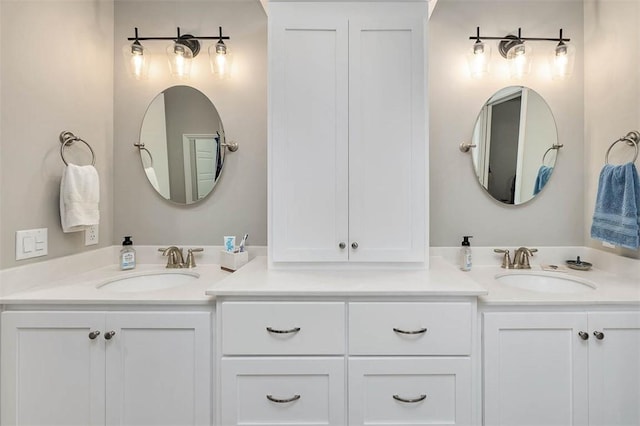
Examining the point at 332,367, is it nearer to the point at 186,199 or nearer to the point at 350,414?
the point at 350,414

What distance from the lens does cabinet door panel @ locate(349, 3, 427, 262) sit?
1.56 m

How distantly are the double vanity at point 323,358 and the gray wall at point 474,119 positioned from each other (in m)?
0.70

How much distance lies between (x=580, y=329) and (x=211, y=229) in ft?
6.33

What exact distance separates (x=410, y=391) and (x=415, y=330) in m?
0.24

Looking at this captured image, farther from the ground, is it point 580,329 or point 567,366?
point 580,329

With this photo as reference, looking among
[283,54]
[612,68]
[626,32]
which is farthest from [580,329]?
[283,54]

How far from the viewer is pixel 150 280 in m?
1.77

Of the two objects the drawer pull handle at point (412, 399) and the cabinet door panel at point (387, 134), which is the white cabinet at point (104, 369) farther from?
the cabinet door panel at point (387, 134)

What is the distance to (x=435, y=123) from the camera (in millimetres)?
1917

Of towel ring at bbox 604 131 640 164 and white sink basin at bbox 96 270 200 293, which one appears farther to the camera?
white sink basin at bbox 96 270 200 293

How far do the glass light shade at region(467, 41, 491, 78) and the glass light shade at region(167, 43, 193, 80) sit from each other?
1.71m

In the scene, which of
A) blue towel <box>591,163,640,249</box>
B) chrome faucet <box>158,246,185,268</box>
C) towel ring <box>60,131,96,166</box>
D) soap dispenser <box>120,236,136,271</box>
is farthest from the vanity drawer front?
blue towel <box>591,163,640,249</box>

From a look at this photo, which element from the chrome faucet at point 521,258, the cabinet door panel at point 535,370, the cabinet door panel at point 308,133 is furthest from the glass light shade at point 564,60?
the cabinet door panel at point 535,370

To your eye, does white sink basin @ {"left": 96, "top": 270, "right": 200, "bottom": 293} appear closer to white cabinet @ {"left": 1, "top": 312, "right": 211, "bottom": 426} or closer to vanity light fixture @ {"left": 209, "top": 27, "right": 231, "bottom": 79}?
white cabinet @ {"left": 1, "top": 312, "right": 211, "bottom": 426}
